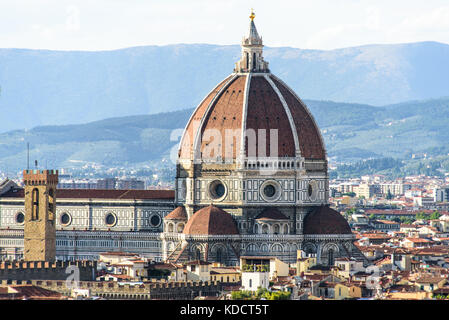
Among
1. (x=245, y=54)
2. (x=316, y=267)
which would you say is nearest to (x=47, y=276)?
(x=316, y=267)

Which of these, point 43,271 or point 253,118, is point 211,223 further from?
point 43,271

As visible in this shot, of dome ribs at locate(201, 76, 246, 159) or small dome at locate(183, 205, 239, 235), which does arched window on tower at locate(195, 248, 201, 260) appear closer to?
small dome at locate(183, 205, 239, 235)

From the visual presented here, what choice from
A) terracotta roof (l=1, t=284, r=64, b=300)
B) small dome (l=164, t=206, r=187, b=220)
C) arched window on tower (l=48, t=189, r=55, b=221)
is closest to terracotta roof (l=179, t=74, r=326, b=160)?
small dome (l=164, t=206, r=187, b=220)

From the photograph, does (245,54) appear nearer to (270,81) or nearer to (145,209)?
(270,81)

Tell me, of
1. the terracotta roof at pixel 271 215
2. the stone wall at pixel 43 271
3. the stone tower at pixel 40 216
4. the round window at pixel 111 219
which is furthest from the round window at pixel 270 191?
the stone wall at pixel 43 271

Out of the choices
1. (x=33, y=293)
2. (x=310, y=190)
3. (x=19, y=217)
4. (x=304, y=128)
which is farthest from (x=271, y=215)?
(x=33, y=293)
